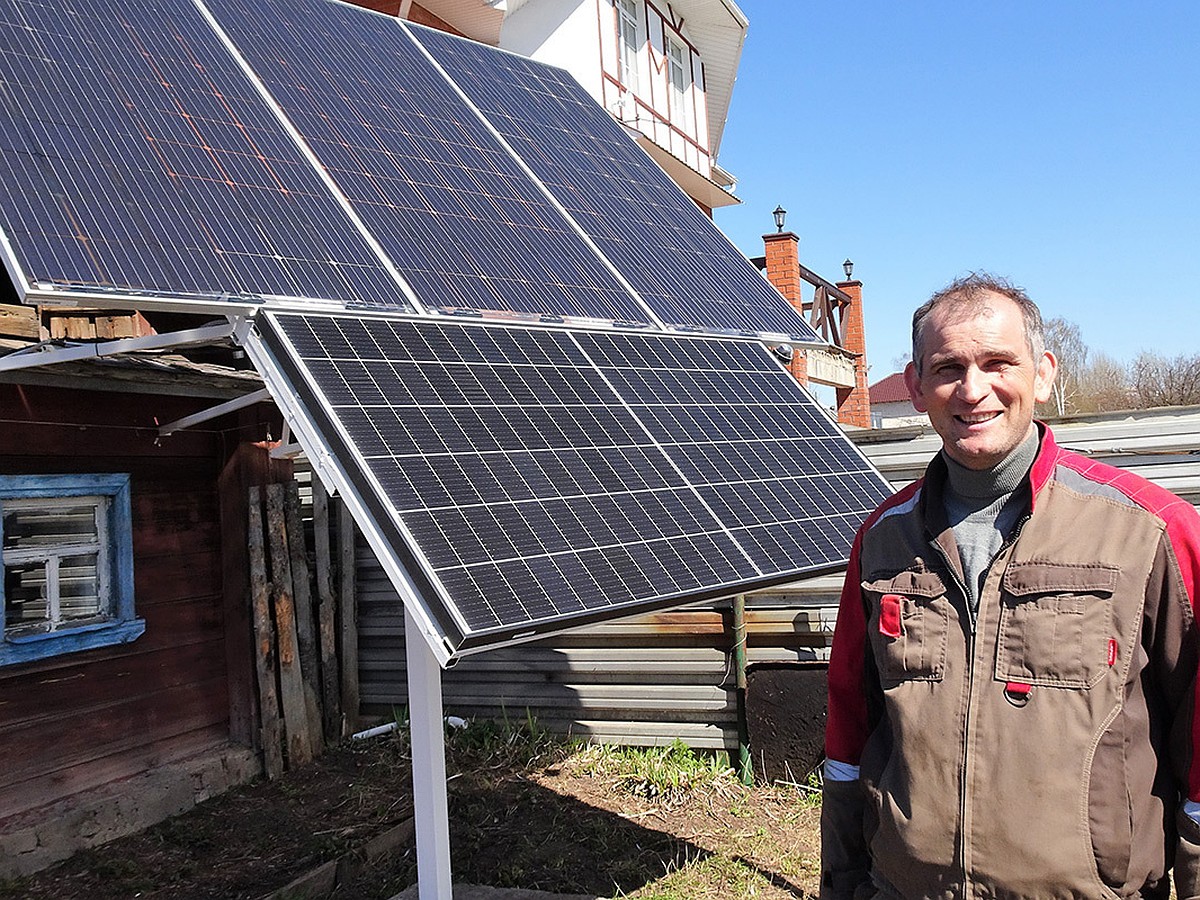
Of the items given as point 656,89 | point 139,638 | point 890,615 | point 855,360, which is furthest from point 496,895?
point 656,89

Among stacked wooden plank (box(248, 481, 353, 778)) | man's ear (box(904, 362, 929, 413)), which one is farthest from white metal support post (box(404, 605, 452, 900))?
stacked wooden plank (box(248, 481, 353, 778))

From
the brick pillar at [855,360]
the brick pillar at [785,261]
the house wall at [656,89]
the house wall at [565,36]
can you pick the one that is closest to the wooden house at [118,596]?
the brick pillar at [785,261]

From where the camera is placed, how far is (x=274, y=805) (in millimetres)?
7863

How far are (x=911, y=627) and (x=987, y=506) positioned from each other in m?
0.37

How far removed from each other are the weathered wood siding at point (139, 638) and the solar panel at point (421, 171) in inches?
96.1

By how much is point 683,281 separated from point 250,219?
3351 millimetres

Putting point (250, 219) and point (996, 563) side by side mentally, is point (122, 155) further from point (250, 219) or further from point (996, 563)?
point (996, 563)

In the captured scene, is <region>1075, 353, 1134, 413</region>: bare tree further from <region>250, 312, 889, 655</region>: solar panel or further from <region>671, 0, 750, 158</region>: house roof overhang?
<region>250, 312, 889, 655</region>: solar panel

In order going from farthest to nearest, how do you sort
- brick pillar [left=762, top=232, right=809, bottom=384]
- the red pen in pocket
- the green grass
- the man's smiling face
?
brick pillar [left=762, top=232, right=809, bottom=384], the green grass, the red pen in pocket, the man's smiling face

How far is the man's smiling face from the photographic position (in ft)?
8.73

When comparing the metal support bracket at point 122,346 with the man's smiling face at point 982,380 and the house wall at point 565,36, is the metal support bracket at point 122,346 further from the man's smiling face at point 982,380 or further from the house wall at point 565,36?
the house wall at point 565,36

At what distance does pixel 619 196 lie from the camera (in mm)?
8828

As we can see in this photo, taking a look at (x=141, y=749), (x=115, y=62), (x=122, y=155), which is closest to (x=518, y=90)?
(x=115, y=62)

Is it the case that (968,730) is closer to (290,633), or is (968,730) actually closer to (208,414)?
(208,414)
